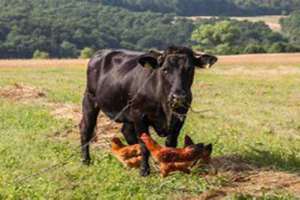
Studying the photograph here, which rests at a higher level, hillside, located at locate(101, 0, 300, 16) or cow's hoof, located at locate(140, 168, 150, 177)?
cow's hoof, located at locate(140, 168, 150, 177)

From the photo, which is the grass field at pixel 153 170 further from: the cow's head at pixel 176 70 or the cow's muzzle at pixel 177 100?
the cow's head at pixel 176 70

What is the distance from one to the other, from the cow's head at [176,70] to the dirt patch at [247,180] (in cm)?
131

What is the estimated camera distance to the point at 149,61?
33.8 ft

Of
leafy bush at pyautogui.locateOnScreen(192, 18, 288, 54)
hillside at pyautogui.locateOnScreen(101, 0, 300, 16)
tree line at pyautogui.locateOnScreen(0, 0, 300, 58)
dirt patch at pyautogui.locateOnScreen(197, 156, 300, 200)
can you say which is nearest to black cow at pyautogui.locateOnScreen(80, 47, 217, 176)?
dirt patch at pyautogui.locateOnScreen(197, 156, 300, 200)

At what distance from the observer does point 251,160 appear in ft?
39.4

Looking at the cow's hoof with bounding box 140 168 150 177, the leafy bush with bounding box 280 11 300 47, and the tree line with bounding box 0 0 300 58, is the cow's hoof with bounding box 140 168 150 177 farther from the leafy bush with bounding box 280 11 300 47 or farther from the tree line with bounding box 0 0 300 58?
the leafy bush with bounding box 280 11 300 47

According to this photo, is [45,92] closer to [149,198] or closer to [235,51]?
[149,198]

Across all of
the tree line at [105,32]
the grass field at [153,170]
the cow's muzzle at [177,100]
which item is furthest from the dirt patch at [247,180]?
the tree line at [105,32]

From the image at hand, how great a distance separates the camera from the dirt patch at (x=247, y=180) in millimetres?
9375

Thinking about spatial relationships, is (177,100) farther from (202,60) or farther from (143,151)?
(143,151)

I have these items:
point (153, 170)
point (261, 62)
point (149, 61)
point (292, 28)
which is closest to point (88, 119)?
point (153, 170)

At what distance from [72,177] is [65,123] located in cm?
578

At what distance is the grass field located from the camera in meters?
9.73

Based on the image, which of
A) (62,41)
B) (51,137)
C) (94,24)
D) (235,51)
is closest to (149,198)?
(51,137)
